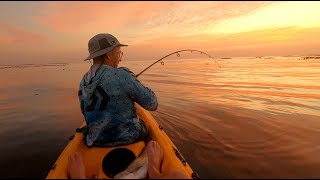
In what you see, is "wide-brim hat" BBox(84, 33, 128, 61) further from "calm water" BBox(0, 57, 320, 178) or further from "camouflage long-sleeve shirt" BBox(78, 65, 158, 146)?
"calm water" BBox(0, 57, 320, 178)

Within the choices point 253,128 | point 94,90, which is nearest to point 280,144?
point 253,128

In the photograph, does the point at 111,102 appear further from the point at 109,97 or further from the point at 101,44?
the point at 101,44

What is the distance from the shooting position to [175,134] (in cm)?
868

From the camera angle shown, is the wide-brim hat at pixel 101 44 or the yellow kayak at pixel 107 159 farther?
the wide-brim hat at pixel 101 44

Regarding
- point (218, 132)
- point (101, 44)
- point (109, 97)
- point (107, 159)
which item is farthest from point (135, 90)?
point (218, 132)

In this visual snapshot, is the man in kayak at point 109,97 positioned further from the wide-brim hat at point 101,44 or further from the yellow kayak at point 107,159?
the yellow kayak at point 107,159

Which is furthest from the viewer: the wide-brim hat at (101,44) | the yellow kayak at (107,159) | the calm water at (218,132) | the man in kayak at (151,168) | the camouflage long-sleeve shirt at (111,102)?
the calm water at (218,132)

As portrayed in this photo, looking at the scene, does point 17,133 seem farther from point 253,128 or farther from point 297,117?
point 297,117

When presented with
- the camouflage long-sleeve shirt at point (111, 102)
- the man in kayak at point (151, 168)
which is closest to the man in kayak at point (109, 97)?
the camouflage long-sleeve shirt at point (111, 102)

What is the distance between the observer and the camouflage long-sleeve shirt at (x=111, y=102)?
4.45 meters

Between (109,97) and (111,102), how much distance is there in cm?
9

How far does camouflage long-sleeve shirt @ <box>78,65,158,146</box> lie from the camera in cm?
445

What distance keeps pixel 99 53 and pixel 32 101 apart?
12.0m

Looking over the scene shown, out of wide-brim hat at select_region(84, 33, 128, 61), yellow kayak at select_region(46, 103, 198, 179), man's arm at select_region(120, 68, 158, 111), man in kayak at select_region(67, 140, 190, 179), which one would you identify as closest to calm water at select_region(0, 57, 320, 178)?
yellow kayak at select_region(46, 103, 198, 179)
